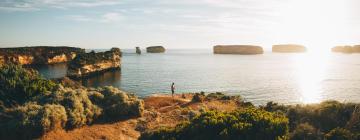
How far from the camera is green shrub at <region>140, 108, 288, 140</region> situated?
14211 mm

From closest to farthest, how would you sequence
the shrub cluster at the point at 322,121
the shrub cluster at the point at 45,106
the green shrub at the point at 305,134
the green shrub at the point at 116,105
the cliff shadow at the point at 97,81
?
1. the green shrub at the point at 305,134
2. the shrub cluster at the point at 322,121
3. the shrub cluster at the point at 45,106
4. the green shrub at the point at 116,105
5. the cliff shadow at the point at 97,81

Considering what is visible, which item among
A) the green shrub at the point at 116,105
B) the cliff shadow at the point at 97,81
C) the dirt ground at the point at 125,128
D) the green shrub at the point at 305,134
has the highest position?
the green shrub at the point at 305,134

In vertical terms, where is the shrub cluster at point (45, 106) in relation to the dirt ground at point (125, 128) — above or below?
above

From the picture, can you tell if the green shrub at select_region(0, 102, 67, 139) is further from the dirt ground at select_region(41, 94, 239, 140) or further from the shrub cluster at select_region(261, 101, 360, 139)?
the shrub cluster at select_region(261, 101, 360, 139)

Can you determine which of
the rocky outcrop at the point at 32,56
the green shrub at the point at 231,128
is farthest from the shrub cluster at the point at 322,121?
the rocky outcrop at the point at 32,56

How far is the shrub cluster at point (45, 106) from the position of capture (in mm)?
18906

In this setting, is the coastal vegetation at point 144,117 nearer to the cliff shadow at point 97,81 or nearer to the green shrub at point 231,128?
the green shrub at point 231,128

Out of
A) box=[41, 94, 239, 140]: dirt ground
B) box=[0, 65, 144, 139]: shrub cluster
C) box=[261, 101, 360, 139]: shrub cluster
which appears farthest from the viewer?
box=[41, 94, 239, 140]: dirt ground

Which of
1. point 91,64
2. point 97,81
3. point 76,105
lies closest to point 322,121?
point 76,105

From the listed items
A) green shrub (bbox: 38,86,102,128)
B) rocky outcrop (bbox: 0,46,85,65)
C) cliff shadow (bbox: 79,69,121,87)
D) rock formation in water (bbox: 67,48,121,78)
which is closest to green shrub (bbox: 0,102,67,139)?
green shrub (bbox: 38,86,102,128)

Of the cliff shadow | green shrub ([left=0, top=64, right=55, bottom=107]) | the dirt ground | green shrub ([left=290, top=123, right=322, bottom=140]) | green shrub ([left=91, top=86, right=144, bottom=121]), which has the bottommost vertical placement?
the cliff shadow

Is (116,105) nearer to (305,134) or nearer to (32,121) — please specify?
(32,121)

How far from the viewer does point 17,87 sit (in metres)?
Answer: 24.9

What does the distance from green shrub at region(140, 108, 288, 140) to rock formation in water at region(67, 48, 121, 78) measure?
63.9 metres
